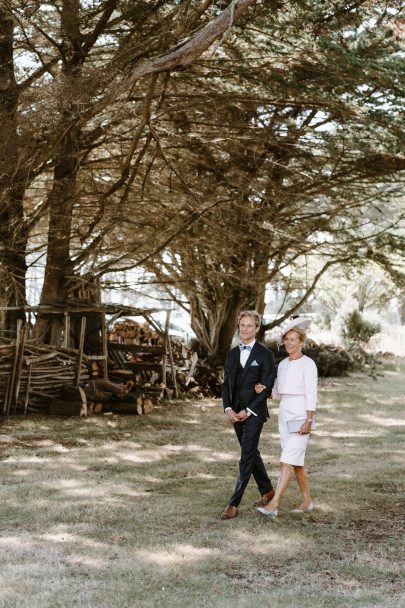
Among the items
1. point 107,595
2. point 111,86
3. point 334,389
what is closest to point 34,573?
point 107,595

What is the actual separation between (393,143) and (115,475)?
6.08 m

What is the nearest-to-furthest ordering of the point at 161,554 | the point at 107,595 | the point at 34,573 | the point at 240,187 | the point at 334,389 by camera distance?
the point at 107,595
the point at 34,573
the point at 161,554
the point at 240,187
the point at 334,389

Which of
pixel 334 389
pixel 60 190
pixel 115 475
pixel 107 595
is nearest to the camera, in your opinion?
pixel 107 595

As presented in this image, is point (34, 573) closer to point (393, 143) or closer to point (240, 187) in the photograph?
point (393, 143)

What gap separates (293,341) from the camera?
20.6 ft

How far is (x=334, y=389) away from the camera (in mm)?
17938

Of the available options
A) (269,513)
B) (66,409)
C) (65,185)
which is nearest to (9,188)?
(65,185)

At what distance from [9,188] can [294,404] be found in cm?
521

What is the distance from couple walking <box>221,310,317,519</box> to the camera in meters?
6.15

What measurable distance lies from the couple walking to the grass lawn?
1.14 feet

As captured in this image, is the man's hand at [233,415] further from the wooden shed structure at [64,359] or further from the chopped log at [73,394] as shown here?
the chopped log at [73,394]

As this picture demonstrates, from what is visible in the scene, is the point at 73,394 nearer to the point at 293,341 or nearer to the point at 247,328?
the point at 247,328

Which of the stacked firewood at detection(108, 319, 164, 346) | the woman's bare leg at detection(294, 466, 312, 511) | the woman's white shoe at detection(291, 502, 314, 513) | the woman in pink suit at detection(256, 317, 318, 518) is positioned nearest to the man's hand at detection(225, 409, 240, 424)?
the woman in pink suit at detection(256, 317, 318, 518)

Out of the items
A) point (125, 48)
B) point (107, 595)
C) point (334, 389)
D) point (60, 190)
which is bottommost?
point (107, 595)
